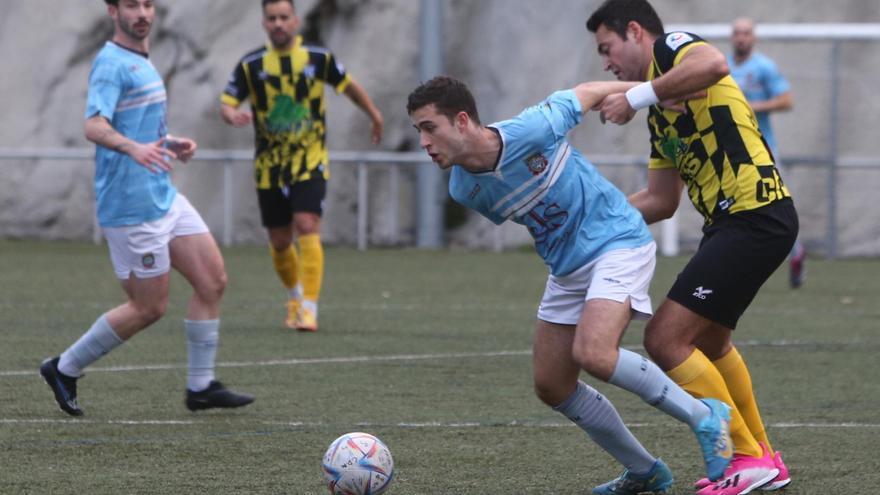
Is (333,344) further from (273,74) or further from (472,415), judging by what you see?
(472,415)

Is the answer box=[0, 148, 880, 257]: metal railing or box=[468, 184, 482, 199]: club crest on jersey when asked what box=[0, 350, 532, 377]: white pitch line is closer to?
box=[468, 184, 482, 199]: club crest on jersey

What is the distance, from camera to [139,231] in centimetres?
709

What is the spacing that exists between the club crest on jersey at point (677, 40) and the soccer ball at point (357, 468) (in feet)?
5.63

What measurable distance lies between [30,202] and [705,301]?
17.7m

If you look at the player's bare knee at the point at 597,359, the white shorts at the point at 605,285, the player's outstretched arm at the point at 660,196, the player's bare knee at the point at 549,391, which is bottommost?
the player's bare knee at the point at 549,391

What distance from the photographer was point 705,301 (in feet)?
18.2

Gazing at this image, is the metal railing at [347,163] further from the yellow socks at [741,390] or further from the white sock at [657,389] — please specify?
the white sock at [657,389]

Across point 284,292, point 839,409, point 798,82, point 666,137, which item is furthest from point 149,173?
point 798,82

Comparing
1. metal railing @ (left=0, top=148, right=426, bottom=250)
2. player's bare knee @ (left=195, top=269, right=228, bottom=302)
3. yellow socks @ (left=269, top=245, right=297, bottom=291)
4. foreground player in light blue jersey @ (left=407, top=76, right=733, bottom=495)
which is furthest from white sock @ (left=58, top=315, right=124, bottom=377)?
metal railing @ (left=0, top=148, right=426, bottom=250)

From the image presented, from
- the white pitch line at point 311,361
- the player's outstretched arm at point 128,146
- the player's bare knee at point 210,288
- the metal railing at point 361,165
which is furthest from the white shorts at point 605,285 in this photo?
the metal railing at point 361,165

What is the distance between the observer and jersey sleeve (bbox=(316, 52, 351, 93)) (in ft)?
36.0

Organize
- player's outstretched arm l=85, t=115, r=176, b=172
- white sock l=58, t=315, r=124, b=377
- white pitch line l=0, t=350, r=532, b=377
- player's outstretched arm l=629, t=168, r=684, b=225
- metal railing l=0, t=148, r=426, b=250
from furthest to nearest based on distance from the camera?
metal railing l=0, t=148, r=426, b=250
white pitch line l=0, t=350, r=532, b=377
white sock l=58, t=315, r=124, b=377
player's outstretched arm l=85, t=115, r=176, b=172
player's outstretched arm l=629, t=168, r=684, b=225

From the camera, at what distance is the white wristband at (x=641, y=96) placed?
212 inches

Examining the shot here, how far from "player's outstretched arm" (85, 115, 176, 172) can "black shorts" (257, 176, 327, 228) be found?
376 cm
